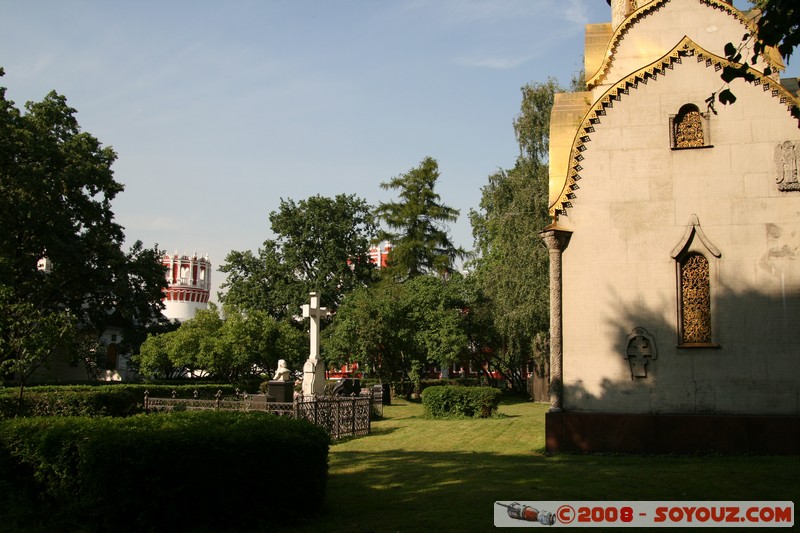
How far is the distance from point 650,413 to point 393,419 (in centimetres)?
1289

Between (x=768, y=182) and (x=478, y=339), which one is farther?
(x=478, y=339)

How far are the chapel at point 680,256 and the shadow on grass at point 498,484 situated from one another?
88 cm

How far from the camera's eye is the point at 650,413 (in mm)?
15625

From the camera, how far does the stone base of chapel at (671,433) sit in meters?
15.0

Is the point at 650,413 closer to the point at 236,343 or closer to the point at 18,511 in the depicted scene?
the point at 18,511

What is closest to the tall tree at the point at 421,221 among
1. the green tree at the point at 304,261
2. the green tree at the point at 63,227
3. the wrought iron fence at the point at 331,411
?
the green tree at the point at 304,261

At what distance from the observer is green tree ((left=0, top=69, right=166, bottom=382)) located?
3506 centimetres

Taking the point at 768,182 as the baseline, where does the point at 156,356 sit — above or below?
below

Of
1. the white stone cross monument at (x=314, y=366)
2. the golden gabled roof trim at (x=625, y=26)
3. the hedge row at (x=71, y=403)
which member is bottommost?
the hedge row at (x=71, y=403)

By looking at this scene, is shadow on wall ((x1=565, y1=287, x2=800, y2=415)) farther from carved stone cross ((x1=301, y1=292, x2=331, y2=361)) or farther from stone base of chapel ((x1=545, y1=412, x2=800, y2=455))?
carved stone cross ((x1=301, y1=292, x2=331, y2=361))

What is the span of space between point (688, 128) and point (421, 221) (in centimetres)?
4243

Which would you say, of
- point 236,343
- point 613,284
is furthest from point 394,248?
point 613,284

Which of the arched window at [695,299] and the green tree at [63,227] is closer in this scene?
the arched window at [695,299]

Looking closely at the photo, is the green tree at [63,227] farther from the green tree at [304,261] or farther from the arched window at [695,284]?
the arched window at [695,284]
